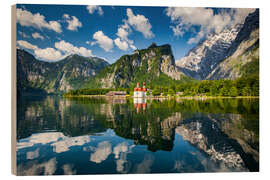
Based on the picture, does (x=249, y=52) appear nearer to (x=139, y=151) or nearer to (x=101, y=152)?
(x=139, y=151)

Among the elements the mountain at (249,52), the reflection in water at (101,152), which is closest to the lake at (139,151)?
the reflection in water at (101,152)

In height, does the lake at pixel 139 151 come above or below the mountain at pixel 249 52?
below

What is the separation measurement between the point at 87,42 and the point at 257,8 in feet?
57.6

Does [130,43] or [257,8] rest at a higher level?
[130,43]

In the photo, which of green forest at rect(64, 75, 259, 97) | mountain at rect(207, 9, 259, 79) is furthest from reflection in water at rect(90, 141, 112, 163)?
green forest at rect(64, 75, 259, 97)

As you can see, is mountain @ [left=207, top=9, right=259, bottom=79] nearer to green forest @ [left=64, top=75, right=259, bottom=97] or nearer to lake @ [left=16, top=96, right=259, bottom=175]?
green forest @ [left=64, top=75, right=259, bottom=97]

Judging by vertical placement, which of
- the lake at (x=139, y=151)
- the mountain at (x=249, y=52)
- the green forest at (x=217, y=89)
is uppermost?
the mountain at (x=249, y=52)

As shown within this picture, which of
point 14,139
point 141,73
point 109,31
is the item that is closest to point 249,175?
point 14,139

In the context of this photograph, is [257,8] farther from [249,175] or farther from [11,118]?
[11,118]

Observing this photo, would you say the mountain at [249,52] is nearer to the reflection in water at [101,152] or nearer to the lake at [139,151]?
the lake at [139,151]

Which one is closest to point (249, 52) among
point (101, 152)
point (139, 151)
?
point (139, 151)

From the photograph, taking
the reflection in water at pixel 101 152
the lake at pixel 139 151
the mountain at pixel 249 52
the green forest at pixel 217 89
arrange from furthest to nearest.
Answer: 1. the green forest at pixel 217 89
2. the mountain at pixel 249 52
3. the reflection in water at pixel 101 152
4. the lake at pixel 139 151
